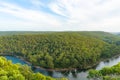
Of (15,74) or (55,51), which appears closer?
(15,74)

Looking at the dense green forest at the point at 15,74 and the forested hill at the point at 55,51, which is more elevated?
the dense green forest at the point at 15,74

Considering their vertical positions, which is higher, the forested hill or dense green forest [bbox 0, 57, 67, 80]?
dense green forest [bbox 0, 57, 67, 80]

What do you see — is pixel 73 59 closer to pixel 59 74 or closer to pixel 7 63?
pixel 59 74

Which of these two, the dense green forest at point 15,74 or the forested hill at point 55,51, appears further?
the forested hill at point 55,51

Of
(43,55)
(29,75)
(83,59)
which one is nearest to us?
(29,75)

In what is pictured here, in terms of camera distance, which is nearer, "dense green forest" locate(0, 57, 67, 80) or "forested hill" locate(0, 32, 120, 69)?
"dense green forest" locate(0, 57, 67, 80)

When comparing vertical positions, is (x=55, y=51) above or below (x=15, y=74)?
below

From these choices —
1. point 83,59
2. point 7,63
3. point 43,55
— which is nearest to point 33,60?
point 43,55

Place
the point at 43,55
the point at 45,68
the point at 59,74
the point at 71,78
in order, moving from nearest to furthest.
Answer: the point at 71,78 → the point at 59,74 → the point at 45,68 → the point at 43,55
